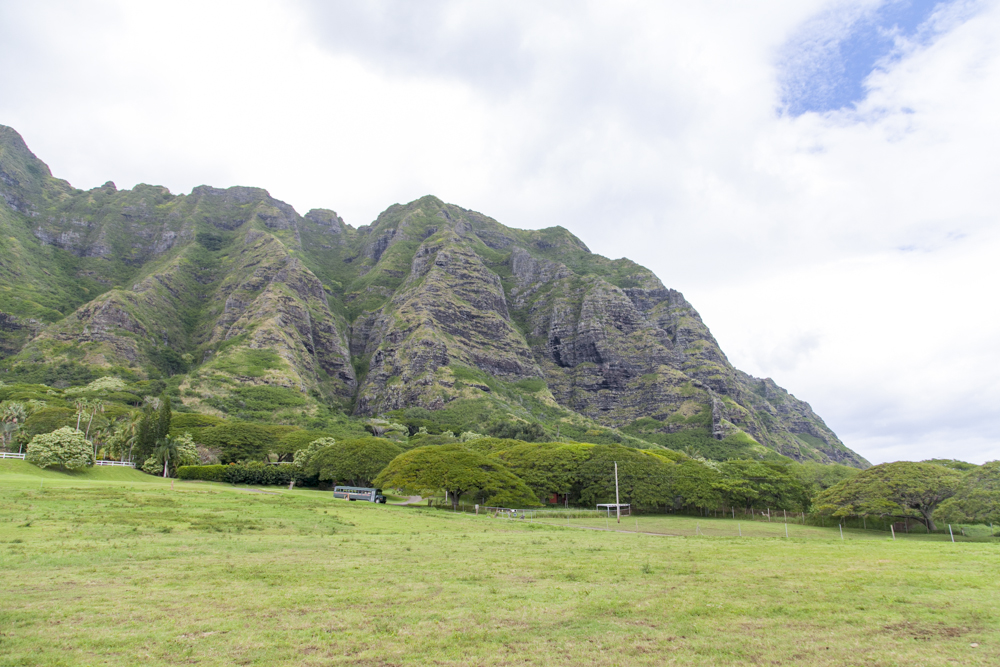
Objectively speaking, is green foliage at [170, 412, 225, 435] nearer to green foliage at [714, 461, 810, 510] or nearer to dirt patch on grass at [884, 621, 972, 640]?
green foliage at [714, 461, 810, 510]

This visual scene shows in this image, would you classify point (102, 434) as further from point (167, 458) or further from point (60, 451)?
point (60, 451)

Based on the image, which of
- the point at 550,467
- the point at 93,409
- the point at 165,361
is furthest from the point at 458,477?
the point at 165,361

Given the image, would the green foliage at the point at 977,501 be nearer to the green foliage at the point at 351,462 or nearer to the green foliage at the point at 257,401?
the green foliage at the point at 351,462

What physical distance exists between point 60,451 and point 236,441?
113 ft

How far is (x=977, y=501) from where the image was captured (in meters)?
44.3

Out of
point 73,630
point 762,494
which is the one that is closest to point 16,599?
point 73,630

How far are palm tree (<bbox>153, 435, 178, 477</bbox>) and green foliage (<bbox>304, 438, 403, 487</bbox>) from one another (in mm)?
19529

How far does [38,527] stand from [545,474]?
59.2m

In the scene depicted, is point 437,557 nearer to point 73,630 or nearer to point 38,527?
point 73,630

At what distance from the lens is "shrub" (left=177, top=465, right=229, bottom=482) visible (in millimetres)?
79812

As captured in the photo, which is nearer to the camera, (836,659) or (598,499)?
(836,659)

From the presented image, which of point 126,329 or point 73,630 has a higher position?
point 126,329

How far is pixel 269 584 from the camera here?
1741 centimetres

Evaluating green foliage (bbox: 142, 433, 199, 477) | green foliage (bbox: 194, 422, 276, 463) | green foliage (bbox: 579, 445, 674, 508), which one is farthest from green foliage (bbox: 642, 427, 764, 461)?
green foliage (bbox: 142, 433, 199, 477)
